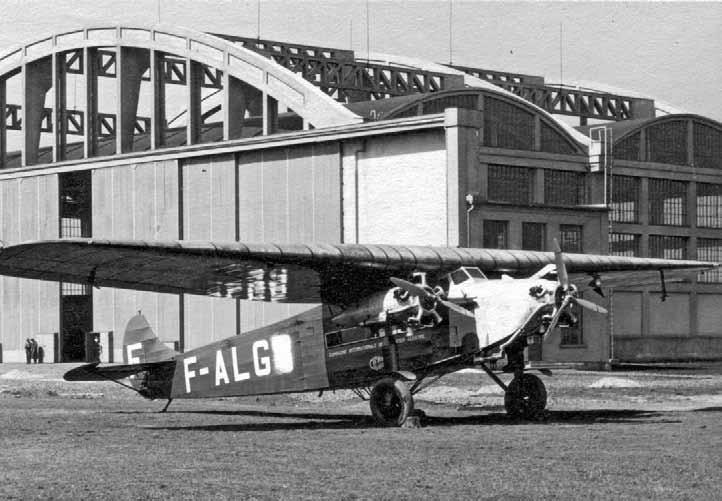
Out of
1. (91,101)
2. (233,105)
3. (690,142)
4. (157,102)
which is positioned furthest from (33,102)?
(690,142)

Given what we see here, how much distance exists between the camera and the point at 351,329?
2688 centimetres

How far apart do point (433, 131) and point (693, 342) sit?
21561mm

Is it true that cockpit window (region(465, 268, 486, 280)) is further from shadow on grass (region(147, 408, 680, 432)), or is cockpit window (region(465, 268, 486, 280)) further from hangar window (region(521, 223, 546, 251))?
hangar window (region(521, 223, 546, 251))

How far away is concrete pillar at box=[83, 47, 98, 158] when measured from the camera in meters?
75.6

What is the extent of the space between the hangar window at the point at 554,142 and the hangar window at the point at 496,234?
5509 mm

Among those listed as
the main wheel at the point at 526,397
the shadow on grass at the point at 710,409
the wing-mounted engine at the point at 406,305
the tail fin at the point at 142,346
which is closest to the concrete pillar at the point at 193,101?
the tail fin at the point at 142,346

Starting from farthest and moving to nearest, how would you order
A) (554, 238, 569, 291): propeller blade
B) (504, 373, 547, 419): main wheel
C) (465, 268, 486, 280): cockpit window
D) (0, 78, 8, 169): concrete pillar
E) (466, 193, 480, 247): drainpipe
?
(0, 78, 8, 169): concrete pillar < (466, 193, 480, 247): drainpipe < (504, 373, 547, 419): main wheel < (465, 268, 486, 280): cockpit window < (554, 238, 569, 291): propeller blade

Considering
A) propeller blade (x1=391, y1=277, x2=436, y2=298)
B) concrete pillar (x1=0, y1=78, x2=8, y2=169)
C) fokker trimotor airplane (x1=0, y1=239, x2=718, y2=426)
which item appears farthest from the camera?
concrete pillar (x1=0, y1=78, x2=8, y2=169)

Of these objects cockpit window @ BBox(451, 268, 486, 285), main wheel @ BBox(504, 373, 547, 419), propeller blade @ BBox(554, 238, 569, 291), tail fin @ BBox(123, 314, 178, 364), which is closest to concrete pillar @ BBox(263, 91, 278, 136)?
tail fin @ BBox(123, 314, 178, 364)

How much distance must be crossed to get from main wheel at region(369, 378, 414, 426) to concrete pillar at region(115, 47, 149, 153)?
1975 inches

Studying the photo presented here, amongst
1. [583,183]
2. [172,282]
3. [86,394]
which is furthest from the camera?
[583,183]

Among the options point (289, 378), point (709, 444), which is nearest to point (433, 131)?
point (289, 378)

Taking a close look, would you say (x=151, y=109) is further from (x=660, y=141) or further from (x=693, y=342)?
(x=693, y=342)

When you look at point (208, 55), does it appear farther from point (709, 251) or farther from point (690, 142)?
point (709, 251)
